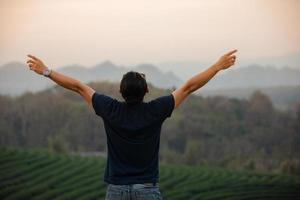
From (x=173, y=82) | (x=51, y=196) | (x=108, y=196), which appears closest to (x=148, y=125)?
(x=108, y=196)

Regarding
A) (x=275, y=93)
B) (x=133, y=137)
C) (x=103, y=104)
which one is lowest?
(x=133, y=137)

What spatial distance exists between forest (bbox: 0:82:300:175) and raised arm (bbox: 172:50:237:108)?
730 cm

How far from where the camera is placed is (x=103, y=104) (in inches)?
72.4

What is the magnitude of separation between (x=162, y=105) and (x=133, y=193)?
0.86 feet

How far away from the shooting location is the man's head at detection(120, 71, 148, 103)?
1.82 metres

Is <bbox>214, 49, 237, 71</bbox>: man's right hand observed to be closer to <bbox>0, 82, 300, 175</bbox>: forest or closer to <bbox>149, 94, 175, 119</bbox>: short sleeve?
<bbox>149, 94, 175, 119</bbox>: short sleeve

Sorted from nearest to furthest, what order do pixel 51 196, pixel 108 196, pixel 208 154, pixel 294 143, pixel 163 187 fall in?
pixel 108 196 < pixel 51 196 < pixel 163 187 < pixel 294 143 < pixel 208 154

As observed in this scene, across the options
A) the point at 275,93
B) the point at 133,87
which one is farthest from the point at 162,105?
the point at 275,93

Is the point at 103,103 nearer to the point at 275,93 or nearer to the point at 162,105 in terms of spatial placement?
the point at 162,105

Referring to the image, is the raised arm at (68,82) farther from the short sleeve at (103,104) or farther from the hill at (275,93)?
the hill at (275,93)

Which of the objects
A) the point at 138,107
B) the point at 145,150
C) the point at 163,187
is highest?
the point at 138,107

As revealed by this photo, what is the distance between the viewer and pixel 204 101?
30.7 ft

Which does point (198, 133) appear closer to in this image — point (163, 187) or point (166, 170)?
point (166, 170)

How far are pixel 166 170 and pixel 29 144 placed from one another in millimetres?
2144
